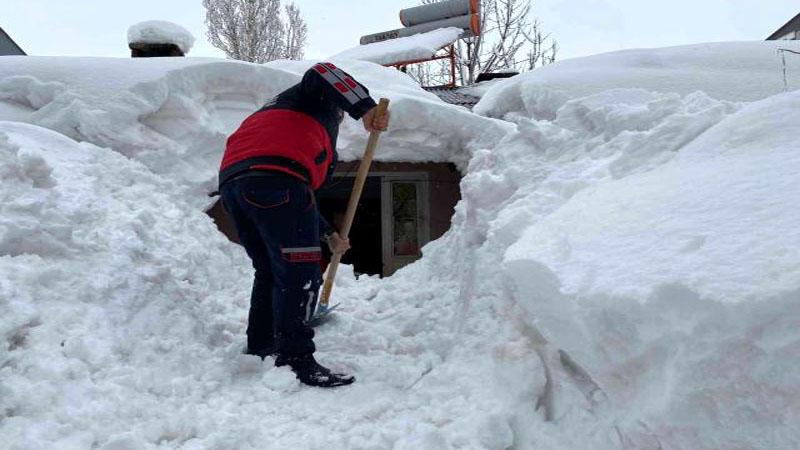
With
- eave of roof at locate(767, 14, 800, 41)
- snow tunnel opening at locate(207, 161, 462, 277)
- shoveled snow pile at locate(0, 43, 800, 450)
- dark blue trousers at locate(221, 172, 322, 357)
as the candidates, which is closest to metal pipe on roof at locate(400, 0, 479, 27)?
snow tunnel opening at locate(207, 161, 462, 277)

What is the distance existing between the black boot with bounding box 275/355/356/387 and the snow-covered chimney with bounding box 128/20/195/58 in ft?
19.2

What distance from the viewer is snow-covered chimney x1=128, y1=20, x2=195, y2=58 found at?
7.40 metres

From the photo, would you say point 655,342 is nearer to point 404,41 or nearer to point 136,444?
point 136,444

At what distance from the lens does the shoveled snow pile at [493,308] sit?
1.36 meters

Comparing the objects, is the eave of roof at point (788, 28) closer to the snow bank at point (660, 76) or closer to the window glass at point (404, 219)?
the snow bank at point (660, 76)

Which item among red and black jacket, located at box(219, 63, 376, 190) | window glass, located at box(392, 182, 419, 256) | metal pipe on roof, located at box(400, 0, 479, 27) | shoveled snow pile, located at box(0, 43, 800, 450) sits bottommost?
window glass, located at box(392, 182, 419, 256)

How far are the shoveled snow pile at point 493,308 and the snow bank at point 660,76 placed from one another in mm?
1579

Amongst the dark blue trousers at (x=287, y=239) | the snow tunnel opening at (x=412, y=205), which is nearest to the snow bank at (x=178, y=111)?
the snow tunnel opening at (x=412, y=205)

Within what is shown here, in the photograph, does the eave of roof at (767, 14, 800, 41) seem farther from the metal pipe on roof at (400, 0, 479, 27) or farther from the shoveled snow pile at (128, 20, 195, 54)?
the shoveled snow pile at (128, 20, 195, 54)

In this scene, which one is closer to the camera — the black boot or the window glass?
the black boot

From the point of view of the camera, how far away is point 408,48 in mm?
10492

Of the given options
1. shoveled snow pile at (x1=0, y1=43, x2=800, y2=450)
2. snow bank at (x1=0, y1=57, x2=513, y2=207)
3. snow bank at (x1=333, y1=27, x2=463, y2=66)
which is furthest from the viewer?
snow bank at (x1=333, y1=27, x2=463, y2=66)

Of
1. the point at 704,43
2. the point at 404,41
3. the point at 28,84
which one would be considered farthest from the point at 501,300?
the point at 404,41

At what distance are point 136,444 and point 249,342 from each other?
4.10ft
